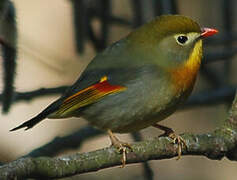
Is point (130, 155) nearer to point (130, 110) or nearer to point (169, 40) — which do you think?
point (130, 110)

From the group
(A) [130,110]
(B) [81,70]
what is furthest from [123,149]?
(B) [81,70]

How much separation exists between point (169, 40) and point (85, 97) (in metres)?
0.76

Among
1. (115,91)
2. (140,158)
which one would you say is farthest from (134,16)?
(140,158)

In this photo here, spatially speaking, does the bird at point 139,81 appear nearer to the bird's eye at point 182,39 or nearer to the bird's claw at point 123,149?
the bird's eye at point 182,39

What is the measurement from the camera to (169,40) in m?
4.68

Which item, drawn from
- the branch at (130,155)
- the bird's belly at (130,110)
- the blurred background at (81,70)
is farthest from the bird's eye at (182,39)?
the blurred background at (81,70)

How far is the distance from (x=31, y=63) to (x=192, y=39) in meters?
3.01

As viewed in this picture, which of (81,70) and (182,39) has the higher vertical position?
(182,39)

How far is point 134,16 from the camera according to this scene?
5.24m

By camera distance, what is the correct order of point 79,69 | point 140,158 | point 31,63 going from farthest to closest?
point 31,63 → point 79,69 → point 140,158

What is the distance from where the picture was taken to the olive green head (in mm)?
4543

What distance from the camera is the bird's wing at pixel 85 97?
14.6ft

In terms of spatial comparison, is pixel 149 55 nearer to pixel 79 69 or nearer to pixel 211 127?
pixel 79 69

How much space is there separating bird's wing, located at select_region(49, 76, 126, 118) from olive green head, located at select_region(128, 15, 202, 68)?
372 mm
